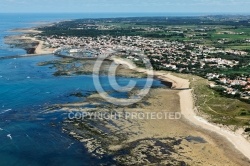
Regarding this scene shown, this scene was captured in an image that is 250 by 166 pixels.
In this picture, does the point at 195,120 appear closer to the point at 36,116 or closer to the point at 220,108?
the point at 220,108

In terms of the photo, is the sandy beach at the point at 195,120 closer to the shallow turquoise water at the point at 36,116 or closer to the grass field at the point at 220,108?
the grass field at the point at 220,108

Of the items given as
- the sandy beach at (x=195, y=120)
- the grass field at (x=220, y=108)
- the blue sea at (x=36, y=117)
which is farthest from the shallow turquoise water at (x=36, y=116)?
the grass field at (x=220, y=108)

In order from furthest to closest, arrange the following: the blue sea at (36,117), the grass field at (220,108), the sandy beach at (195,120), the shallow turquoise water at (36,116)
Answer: the grass field at (220,108) → the sandy beach at (195,120) → the shallow turquoise water at (36,116) → the blue sea at (36,117)

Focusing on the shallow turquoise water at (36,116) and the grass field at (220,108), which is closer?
the shallow turquoise water at (36,116)

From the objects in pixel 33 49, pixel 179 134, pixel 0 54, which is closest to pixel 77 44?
pixel 33 49

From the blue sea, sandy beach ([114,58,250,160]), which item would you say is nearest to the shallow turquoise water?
the blue sea

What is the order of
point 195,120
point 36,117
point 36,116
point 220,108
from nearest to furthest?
point 195,120, point 36,117, point 36,116, point 220,108

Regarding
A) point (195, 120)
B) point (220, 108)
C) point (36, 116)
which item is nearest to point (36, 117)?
point (36, 116)

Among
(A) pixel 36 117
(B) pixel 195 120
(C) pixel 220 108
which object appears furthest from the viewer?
(C) pixel 220 108
